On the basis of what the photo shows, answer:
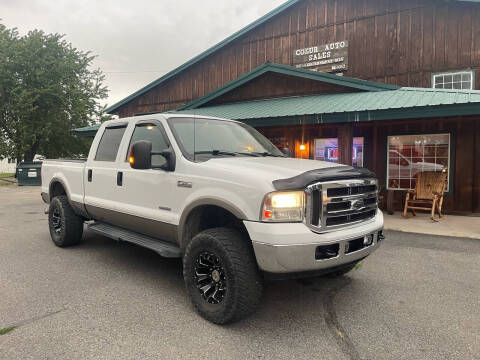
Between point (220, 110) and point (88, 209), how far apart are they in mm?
7804

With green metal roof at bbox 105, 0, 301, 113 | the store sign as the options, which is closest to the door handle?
the store sign

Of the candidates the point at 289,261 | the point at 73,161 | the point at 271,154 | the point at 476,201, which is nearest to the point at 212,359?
the point at 289,261

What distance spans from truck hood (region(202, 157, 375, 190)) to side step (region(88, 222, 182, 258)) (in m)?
1.01

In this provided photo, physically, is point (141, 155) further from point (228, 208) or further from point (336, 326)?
point (336, 326)

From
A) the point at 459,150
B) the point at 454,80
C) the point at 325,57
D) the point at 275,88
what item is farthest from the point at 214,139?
the point at 325,57

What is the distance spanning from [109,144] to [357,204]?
3436 mm

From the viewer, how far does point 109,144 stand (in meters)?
4.75

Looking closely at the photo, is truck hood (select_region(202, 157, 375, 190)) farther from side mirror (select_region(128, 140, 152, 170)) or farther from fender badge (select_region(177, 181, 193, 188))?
side mirror (select_region(128, 140, 152, 170))

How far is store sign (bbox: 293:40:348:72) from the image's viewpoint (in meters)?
13.1

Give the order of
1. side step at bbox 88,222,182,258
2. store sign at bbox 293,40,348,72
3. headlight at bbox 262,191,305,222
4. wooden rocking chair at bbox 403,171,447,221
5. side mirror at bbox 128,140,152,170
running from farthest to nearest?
1. store sign at bbox 293,40,348,72
2. wooden rocking chair at bbox 403,171,447,221
3. side step at bbox 88,222,182,258
4. side mirror at bbox 128,140,152,170
5. headlight at bbox 262,191,305,222

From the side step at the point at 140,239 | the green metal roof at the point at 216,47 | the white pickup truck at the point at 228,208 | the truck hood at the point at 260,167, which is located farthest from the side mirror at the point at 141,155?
the green metal roof at the point at 216,47

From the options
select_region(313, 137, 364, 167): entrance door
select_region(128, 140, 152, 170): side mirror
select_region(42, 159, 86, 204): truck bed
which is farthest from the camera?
select_region(313, 137, 364, 167): entrance door

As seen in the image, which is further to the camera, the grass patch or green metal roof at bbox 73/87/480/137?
green metal roof at bbox 73/87/480/137

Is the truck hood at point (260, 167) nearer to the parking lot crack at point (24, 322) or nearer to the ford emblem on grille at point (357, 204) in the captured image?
the ford emblem on grille at point (357, 204)
